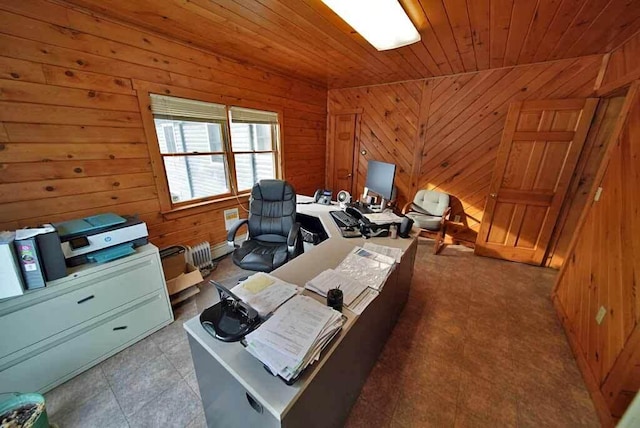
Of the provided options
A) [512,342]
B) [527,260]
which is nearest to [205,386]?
[512,342]

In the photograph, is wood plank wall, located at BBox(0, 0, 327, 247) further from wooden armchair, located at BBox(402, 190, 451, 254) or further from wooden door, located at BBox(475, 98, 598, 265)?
wooden door, located at BBox(475, 98, 598, 265)

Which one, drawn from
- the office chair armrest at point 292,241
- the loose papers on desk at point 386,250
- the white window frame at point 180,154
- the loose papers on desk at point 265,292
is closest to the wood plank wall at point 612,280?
the loose papers on desk at point 386,250

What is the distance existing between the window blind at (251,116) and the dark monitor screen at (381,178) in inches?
61.0

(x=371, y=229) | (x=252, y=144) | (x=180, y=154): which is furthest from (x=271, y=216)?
(x=252, y=144)

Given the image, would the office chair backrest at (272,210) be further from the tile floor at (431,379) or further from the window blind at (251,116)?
the window blind at (251,116)

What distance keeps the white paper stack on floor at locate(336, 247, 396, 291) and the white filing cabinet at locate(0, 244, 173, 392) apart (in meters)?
1.49

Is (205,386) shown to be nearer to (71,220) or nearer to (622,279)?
(71,220)

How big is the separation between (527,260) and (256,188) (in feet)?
11.6

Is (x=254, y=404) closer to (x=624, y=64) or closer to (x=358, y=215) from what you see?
(x=358, y=215)

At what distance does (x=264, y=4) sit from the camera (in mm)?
1613

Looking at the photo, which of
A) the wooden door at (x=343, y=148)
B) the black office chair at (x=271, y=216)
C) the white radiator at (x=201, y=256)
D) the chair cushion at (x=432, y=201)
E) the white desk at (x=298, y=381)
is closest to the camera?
the white desk at (x=298, y=381)

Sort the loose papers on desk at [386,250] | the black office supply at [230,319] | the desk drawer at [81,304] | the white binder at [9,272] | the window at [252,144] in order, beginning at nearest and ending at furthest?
the black office supply at [230,319] < the white binder at [9,272] < the desk drawer at [81,304] < the loose papers on desk at [386,250] < the window at [252,144]

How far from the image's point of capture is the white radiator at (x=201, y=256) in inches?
104

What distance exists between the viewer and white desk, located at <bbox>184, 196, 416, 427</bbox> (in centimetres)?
75
